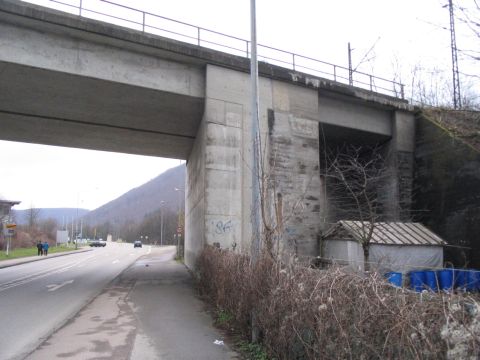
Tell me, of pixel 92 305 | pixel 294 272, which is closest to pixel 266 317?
pixel 294 272

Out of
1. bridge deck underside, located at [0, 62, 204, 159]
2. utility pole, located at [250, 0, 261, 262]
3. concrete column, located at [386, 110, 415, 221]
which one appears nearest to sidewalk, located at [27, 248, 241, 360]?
utility pole, located at [250, 0, 261, 262]

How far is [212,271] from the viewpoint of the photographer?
1188cm

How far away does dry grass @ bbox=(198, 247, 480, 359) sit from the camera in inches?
131

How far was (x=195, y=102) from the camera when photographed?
17.5 metres

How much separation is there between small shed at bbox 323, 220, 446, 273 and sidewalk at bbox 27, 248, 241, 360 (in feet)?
20.6

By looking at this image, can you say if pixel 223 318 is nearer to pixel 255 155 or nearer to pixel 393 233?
pixel 255 155

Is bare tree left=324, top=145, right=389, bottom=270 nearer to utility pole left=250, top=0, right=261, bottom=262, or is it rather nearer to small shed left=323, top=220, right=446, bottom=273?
small shed left=323, top=220, right=446, bottom=273

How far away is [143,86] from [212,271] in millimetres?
7570

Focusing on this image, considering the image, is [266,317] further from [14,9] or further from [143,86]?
[14,9]

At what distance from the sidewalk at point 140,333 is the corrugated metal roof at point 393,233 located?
6491 mm

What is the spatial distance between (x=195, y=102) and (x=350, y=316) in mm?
14063

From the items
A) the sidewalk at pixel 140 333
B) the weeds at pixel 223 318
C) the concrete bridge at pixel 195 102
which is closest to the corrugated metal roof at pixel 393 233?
the concrete bridge at pixel 195 102

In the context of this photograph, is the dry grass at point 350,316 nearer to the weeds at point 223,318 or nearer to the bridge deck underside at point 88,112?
the weeds at point 223,318

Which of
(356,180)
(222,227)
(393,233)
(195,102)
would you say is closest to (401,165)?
(356,180)
